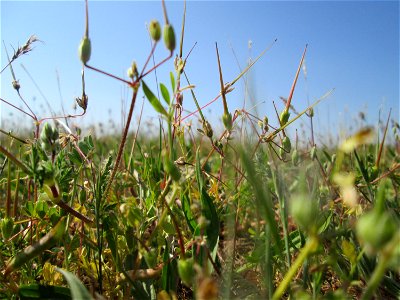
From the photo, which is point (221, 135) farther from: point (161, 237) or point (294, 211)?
point (294, 211)

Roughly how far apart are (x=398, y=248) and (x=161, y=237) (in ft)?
1.81

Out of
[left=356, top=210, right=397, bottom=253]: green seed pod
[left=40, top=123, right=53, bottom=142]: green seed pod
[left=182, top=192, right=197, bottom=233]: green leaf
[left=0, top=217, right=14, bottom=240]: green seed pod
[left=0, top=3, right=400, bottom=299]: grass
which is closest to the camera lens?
[left=356, top=210, right=397, bottom=253]: green seed pod

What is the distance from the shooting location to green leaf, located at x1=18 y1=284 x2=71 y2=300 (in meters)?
0.62

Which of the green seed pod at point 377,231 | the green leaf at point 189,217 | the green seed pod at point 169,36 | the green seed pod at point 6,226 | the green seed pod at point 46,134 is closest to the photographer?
the green seed pod at point 377,231

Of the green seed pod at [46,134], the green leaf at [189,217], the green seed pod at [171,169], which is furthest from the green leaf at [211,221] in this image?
the green seed pod at [46,134]

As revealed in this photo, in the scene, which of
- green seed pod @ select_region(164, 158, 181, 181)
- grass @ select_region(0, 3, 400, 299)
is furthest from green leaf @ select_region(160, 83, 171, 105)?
green seed pod @ select_region(164, 158, 181, 181)

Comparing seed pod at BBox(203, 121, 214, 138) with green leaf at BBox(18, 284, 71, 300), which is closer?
green leaf at BBox(18, 284, 71, 300)

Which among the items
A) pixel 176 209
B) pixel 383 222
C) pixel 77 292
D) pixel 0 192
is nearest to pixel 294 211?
pixel 383 222

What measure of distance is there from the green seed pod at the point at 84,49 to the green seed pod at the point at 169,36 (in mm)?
137

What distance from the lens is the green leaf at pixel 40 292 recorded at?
2.05ft

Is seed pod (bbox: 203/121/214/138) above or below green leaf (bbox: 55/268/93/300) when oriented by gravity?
above

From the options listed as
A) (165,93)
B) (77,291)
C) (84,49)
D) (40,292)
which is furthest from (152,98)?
(40,292)

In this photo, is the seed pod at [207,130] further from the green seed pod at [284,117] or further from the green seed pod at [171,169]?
the green seed pod at [171,169]

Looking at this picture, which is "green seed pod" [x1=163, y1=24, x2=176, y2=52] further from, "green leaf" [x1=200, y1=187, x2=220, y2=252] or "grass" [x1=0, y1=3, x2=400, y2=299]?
"green leaf" [x1=200, y1=187, x2=220, y2=252]
